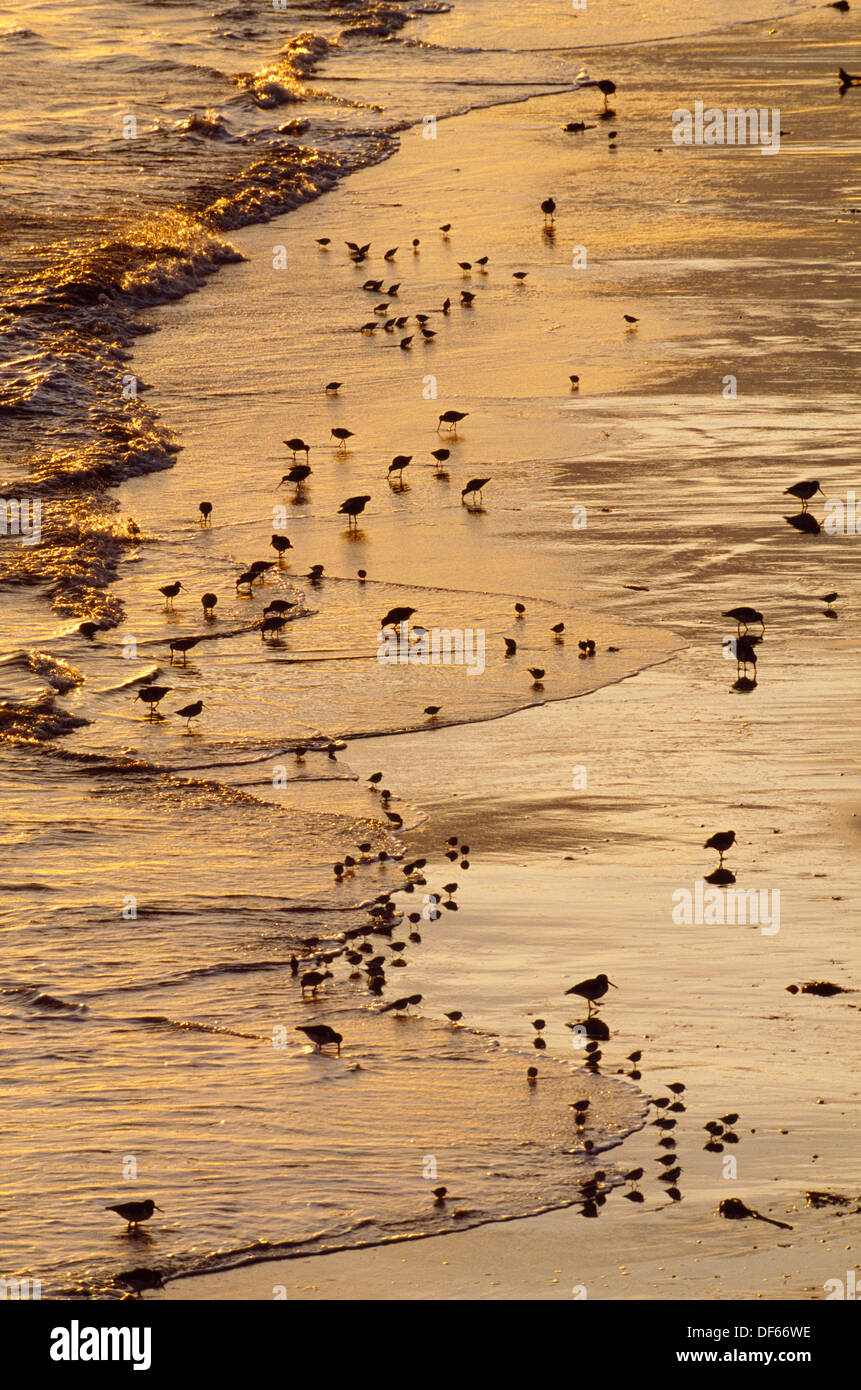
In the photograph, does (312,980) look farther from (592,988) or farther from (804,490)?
(804,490)

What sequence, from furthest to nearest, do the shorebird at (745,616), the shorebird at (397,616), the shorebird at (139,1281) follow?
the shorebird at (397,616) → the shorebird at (745,616) → the shorebird at (139,1281)

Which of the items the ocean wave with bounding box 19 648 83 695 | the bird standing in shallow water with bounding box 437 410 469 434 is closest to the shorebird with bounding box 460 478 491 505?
the bird standing in shallow water with bounding box 437 410 469 434

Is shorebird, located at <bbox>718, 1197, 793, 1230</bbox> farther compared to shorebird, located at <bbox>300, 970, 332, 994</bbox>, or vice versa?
shorebird, located at <bbox>300, 970, 332, 994</bbox>

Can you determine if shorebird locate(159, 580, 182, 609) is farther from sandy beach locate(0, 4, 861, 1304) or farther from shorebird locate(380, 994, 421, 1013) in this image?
shorebird locate(380, 994, 421, 1013)

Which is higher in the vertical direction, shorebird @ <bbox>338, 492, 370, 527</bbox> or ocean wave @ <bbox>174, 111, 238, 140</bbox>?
ocean wave @ <bbox>174, 111, 238, 140</bbox>

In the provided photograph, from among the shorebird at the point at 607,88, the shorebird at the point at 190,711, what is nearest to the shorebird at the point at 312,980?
the shorebird at the point at 190,711

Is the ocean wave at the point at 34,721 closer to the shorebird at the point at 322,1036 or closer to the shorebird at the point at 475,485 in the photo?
the shorebird at the point at 322,1036
